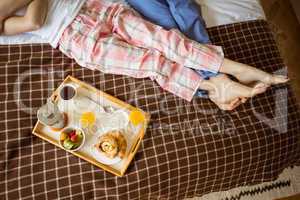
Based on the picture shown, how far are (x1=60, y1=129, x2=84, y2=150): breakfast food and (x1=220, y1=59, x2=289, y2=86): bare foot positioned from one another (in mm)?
532

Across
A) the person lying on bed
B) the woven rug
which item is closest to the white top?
the person lying on bed

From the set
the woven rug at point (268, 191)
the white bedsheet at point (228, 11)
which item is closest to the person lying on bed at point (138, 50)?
the white bedsheet at point (228, 11)

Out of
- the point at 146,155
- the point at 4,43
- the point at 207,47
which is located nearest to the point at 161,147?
the point at 146,155

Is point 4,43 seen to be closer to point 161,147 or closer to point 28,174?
point 28,174

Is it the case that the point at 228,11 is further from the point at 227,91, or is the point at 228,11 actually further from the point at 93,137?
the point at 93,137

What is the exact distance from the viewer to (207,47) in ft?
3.62

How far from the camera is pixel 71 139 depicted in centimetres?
104

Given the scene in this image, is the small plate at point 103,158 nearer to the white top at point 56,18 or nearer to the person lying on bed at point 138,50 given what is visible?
the person lying on bed at point 138,50

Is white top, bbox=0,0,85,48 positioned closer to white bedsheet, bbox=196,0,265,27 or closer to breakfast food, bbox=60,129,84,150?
breakfast food, bbox=60,129,84,150

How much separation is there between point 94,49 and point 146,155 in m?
0.41

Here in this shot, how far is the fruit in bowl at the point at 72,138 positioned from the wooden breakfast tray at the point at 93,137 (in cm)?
2

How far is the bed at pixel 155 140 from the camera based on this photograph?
1009 mm

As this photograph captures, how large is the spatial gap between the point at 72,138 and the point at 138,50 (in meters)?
0.37

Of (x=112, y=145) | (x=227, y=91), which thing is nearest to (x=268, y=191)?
(x=227, y=91)
